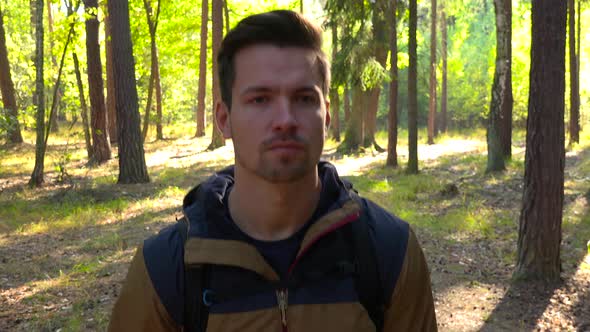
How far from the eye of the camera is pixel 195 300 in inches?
76.7

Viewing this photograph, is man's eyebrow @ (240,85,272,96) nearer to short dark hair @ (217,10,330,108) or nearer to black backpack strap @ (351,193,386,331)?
short dark hair @ (217,10,330,108)

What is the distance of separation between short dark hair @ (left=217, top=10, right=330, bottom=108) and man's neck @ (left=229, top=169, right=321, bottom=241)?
15.1 inches

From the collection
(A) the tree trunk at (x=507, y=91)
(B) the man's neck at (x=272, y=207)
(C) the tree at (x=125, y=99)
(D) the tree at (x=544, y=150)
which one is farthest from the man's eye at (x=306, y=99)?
(A) the tree trunk at (x=507, y=91)

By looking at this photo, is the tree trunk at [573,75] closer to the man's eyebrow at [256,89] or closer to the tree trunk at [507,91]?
the tree trunk at [507,91]

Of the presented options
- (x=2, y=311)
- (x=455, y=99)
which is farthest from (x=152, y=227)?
(x=455, y=99)

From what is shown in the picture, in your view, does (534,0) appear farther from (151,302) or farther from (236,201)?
(151,302)

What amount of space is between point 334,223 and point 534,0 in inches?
Answer: 240

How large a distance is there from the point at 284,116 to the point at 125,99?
43.6 ft

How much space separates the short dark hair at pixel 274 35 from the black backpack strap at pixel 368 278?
64 centimetres

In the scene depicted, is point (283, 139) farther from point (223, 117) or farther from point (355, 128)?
point (355, 128)

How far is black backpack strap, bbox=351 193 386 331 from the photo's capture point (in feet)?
6.61

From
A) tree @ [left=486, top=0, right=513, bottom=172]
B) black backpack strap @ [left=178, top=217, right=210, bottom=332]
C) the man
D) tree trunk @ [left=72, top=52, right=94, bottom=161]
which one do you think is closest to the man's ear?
the man

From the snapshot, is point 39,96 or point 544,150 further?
point 39,96

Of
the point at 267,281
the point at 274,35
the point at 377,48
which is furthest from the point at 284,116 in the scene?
the point at 377,48
